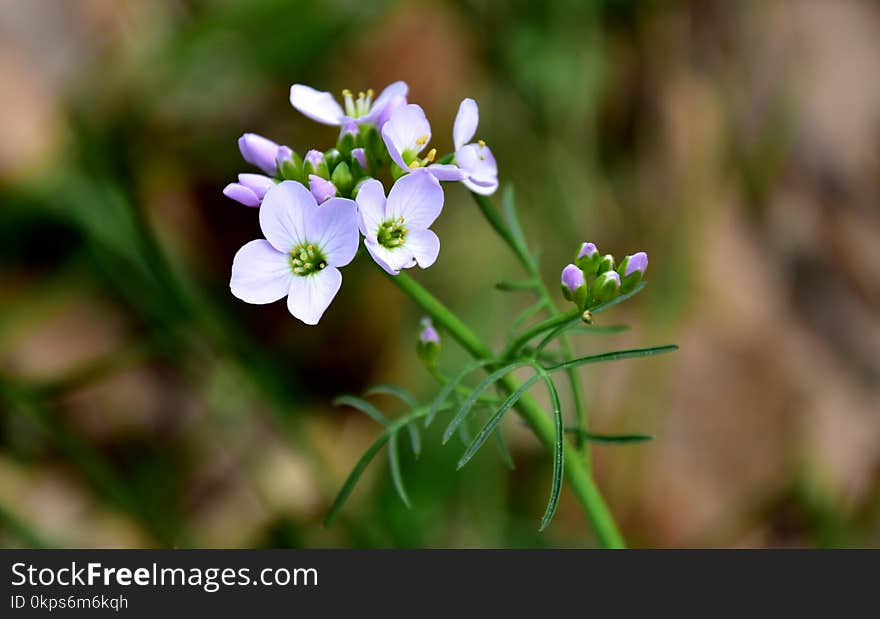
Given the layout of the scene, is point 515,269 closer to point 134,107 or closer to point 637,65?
point 637,65

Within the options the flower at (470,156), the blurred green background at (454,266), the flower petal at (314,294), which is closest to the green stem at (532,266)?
the flower at (470,156)

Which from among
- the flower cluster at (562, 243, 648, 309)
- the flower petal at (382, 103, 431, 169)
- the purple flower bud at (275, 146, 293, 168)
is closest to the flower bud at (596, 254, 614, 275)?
the flower cluster at (562, 243, 648, 309)

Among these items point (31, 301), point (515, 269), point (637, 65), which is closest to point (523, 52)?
point (637, 65)

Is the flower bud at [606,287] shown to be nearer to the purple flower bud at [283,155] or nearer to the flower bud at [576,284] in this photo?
the flower bud at [576,284]

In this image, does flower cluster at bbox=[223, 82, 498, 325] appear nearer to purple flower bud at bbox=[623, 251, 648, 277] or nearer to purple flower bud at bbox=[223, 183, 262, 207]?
purple flower bud at bbox=[223, 183, 262, 207]

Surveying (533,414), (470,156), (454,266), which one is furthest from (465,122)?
(454,266)
